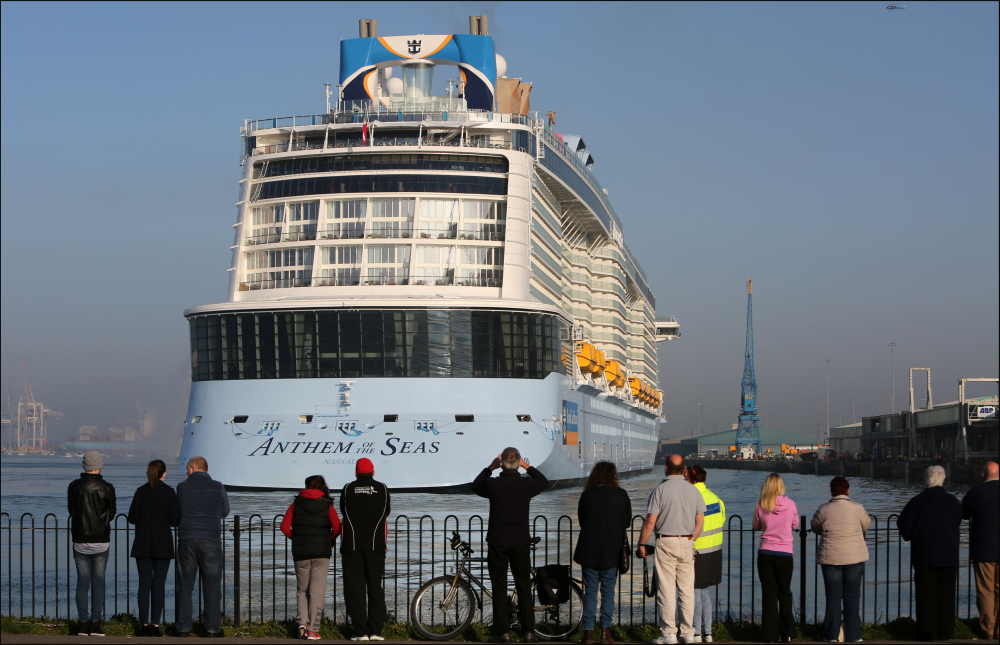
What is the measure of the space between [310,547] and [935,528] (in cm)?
684

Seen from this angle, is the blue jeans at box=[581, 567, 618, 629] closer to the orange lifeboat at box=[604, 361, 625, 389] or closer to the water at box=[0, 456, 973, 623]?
the water at box=[0, 456, 973, 623]

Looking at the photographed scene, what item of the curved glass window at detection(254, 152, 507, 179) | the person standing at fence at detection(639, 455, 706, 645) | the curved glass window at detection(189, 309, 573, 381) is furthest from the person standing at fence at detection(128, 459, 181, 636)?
the curved glass window at detection(254, 152, 507, 179)

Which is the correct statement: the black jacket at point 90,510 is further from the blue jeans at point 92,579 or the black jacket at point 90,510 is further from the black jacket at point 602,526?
the black jacket at point 602,526

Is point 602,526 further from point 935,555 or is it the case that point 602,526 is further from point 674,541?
point 935,555

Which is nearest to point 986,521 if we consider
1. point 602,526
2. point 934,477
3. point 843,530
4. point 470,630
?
point 934,477

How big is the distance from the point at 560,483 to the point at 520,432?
6.39m

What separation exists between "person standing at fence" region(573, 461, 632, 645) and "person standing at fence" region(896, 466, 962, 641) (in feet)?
10.6

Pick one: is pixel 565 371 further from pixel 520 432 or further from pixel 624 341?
pixel 624 341

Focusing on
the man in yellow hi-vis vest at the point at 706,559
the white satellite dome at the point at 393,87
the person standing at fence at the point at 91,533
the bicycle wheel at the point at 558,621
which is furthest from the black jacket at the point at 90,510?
the white satellite dome at the point at 393,87

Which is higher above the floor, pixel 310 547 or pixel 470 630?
pixel 310 547

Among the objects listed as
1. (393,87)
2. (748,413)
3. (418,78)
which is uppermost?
(393,87)

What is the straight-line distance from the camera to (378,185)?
4656 centimetres

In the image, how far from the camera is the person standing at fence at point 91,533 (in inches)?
466

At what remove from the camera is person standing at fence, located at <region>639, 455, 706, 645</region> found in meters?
11.4
